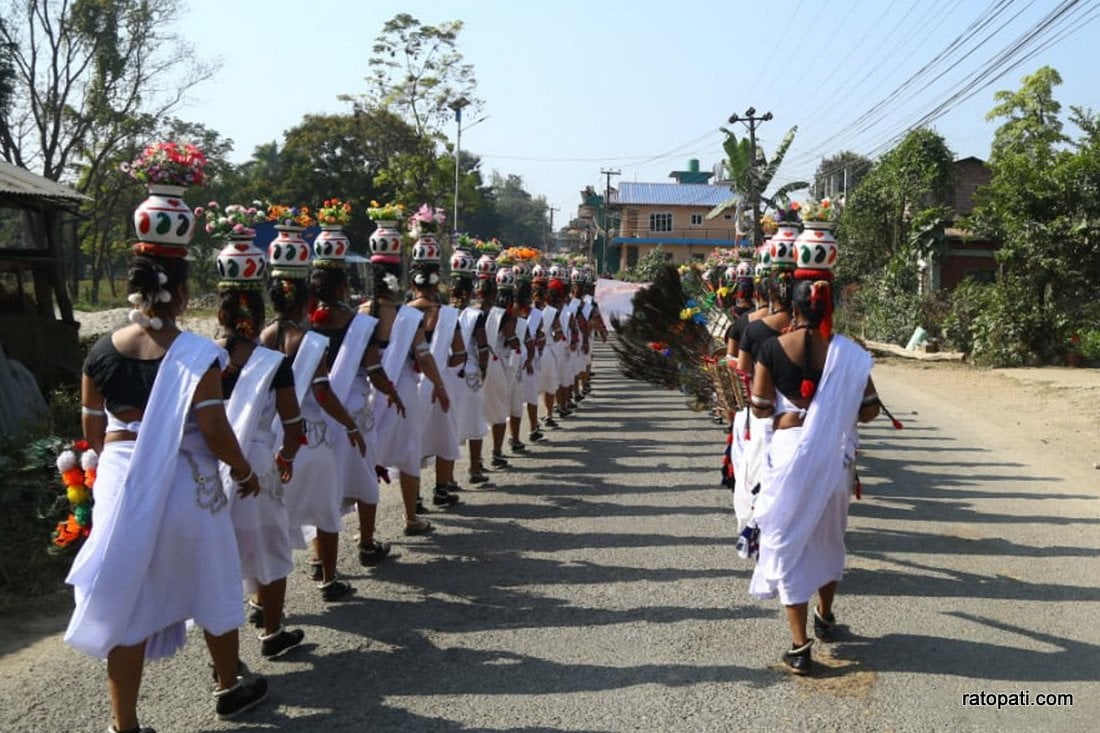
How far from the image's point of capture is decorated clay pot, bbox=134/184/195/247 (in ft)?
13.3

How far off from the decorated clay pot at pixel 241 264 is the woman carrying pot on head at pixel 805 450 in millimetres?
2712

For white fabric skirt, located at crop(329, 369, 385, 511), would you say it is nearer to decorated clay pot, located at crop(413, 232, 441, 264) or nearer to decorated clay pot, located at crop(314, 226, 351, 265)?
decorated clay pot, located at crop(314, 226, 351, 265)

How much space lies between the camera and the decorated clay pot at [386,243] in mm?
8211

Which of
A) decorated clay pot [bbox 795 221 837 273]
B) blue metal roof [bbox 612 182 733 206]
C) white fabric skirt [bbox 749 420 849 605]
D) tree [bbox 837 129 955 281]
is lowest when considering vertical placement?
white fabric skirt [bbox 749 420 849 605]

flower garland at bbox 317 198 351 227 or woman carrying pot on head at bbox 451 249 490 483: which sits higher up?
flower garland at bbox 317 198 351 227

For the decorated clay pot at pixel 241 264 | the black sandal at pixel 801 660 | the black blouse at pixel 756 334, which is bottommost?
the black sandal at pixel 801 660

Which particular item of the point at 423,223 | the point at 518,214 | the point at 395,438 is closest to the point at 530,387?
the point at 423,223

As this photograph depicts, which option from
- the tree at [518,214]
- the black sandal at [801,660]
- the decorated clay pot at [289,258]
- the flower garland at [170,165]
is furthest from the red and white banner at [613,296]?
the tree at [518,214]

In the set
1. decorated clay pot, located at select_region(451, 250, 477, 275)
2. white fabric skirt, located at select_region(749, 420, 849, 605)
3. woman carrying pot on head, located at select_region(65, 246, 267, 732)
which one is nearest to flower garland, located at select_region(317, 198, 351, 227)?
decorated clay pot, located at select_region(451, 250, 477, 275)

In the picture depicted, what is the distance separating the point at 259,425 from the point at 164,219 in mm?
1192

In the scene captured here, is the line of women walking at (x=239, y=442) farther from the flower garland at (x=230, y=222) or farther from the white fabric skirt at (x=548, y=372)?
the white fabric skirt at (x=548, y=372)

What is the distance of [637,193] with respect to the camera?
70.8 meters

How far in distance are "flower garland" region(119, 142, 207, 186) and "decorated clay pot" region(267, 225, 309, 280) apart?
1.19 m

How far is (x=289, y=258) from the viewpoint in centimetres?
581
